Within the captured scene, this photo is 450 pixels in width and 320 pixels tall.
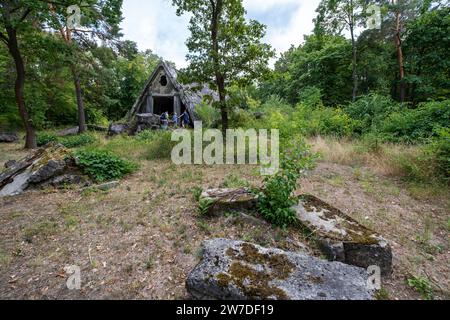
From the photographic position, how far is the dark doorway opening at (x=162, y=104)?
701 inches

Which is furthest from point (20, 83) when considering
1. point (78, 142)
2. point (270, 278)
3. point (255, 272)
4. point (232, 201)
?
point (270, 278)

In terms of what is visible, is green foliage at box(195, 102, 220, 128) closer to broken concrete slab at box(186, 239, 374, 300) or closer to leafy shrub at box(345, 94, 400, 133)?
leafy shrub at box(345, 94, 400, 133)

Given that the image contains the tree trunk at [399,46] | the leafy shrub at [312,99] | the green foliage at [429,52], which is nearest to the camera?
the green foliage at [429,52]

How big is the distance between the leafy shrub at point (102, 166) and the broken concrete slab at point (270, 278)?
417 cm

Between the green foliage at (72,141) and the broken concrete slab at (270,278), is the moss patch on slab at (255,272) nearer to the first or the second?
the broken concrete slab at (270,278)

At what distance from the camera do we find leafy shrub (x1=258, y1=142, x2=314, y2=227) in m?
3.25

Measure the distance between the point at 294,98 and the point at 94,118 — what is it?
16.8 metres

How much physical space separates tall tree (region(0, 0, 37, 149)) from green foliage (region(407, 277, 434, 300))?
418 inches

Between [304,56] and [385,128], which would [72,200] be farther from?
[304,56]

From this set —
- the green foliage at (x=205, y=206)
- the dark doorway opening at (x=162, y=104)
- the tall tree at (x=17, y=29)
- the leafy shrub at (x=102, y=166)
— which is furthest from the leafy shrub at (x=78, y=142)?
the green foliage at (x=205, y=206)

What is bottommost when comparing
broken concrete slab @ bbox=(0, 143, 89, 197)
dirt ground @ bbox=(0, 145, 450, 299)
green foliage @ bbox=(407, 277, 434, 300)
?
green foliage @ bbox=(407, 277, 434, 300)

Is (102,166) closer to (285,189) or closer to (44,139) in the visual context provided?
(285,189)

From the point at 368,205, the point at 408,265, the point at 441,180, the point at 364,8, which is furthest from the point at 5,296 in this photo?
the point at 364,8

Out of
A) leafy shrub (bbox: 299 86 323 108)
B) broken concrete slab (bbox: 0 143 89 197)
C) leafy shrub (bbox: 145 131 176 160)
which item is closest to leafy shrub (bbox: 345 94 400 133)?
leafy shrub (bbox: 299 86 323 108)
